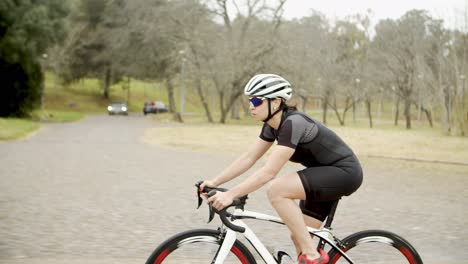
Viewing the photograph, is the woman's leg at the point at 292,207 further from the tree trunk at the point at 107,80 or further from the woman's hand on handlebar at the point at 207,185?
the tree trunk at the point at 107,80

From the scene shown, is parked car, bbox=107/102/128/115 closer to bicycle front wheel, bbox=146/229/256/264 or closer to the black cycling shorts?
bicycle front wheel, bbox=146/229/256/264

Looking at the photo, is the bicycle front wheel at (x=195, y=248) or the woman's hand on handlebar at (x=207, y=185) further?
the woman's hand on handlebar at (x=207, y=185)

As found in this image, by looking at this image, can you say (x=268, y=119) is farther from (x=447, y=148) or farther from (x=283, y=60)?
(x=283, y=60)

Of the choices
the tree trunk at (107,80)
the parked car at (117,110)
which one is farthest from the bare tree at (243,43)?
the tree trunk at (107,80)

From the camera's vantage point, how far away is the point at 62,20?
37.4 meters

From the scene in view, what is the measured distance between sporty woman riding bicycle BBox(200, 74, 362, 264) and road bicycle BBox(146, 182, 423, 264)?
0.36 ft

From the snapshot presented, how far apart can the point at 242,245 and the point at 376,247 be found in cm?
91

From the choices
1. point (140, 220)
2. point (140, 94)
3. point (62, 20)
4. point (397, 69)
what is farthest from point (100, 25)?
point (140, 220)

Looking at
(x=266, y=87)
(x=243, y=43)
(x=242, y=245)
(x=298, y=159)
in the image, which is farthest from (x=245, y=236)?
(x=243, y=43)

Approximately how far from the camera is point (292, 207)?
330cm

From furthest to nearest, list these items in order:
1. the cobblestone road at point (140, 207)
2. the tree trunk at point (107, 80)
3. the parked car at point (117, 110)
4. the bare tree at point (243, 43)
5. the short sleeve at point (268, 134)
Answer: the tree trunk at point (107, 80), the parked car at point (117, 110), the bare tree at point (243, 43), the cobblestone road at point (140, 207), the short sleeve at point (268, 134)

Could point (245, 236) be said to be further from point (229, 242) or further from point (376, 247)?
point (376, 247)

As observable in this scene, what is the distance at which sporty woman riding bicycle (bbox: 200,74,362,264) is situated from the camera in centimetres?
324

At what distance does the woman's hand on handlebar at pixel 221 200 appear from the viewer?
10.5 ft
